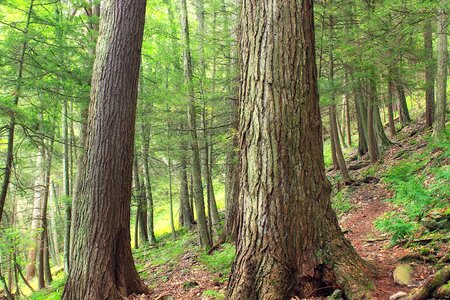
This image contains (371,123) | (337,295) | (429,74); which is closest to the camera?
(337,295)

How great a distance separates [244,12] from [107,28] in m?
2.95

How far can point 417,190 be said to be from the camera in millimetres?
6438

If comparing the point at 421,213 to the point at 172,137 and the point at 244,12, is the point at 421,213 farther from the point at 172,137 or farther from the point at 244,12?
the point at 172,137

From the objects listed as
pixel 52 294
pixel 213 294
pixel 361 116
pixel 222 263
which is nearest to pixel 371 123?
pixel 361 116

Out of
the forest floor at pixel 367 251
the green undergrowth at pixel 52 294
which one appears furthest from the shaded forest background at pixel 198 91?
the green undergrowth at pixel 52 294

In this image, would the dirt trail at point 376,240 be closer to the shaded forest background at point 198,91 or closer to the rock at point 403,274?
the rock at point 403,274

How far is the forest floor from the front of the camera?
3.67 meters

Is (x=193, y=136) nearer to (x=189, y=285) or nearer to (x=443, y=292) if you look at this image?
(x=189, y=285)

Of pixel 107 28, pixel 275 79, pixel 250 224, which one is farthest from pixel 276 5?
pixel 107 28

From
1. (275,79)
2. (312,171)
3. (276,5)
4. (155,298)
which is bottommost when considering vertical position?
(155,298)

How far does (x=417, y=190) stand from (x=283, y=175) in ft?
14.2

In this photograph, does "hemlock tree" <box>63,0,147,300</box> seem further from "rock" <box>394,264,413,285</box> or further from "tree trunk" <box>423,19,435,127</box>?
"tree trunk" <box>423,19,435,127</box>

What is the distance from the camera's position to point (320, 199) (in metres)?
3.42

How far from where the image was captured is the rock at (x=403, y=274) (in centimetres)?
327
